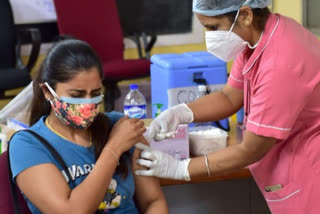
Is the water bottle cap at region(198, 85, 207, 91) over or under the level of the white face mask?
under

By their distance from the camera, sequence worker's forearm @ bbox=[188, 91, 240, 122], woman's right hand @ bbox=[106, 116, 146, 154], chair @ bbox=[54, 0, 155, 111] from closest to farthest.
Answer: woman's right hand @ bbox=[106, 116, 146, 154] < worker's forearm @ bbox=[188, 91, 240, 122] < chair @ bbox=[54, 0, 155, 111]

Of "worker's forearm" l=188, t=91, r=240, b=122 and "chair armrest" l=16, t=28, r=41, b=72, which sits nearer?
"worker's forearm" l=188, t=91, r=240, b=122

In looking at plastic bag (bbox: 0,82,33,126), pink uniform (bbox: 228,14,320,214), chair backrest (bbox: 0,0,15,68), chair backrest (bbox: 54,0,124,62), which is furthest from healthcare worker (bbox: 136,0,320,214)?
chair backrest (bbox: 0,0,15,68)

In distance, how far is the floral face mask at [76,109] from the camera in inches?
62.6

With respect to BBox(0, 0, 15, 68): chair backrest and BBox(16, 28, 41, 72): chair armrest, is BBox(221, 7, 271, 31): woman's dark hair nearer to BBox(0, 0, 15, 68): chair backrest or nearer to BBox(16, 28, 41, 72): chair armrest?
BBox(16, 28, 41, 72): chair armrest

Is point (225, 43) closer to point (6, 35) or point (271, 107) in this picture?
point (271, 107)

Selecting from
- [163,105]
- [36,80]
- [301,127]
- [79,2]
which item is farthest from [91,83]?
[79,2]

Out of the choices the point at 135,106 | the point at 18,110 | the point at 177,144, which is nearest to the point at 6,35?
the point at 18,110

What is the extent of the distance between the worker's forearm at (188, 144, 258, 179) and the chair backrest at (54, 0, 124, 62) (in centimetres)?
278

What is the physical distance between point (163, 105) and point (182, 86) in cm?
14

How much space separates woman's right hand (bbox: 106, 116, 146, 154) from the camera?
163 cm

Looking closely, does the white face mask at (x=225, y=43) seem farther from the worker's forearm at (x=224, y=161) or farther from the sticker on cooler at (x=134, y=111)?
the sticker on cooler at (x=134, y=111)

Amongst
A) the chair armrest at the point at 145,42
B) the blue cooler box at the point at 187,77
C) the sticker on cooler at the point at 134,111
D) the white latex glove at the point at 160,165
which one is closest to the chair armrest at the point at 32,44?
the chair armrest at the point at 145,42

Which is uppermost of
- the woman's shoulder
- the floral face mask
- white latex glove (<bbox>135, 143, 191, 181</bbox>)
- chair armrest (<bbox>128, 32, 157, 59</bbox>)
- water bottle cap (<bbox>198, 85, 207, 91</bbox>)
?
the floral face mask
